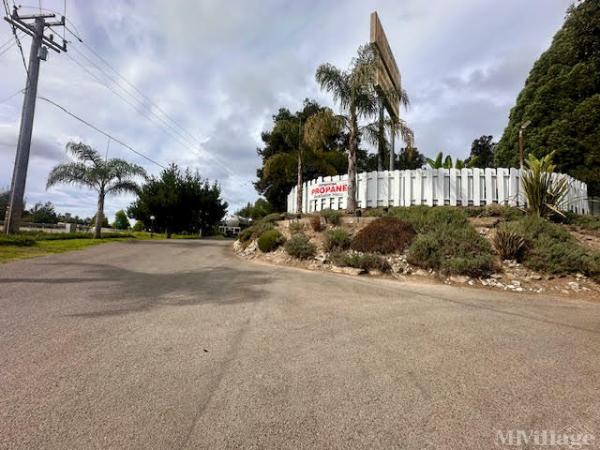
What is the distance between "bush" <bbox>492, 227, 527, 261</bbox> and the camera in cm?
734

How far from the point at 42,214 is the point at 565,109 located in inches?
2865

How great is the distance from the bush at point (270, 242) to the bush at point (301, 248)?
3.71 ft

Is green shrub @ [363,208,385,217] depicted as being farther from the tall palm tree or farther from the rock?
the rock

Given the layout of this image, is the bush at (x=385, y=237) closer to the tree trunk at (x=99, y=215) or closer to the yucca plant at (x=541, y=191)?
the yucca plant at (x=541, y=191)

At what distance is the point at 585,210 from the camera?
12578 millimetres

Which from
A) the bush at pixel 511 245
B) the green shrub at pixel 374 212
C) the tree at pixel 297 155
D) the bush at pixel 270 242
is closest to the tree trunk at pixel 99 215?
the tree at pixel 297 155

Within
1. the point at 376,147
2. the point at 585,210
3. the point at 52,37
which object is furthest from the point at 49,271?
the point at 585,210

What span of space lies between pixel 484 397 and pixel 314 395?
1.33m

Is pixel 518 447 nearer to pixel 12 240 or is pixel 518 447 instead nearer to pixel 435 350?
pixel 435 350

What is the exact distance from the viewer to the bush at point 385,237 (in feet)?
28.1

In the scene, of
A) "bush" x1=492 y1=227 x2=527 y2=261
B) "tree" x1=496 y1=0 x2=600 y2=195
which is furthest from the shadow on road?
"tree" x1=496 y1=0 x2=600 y2=195

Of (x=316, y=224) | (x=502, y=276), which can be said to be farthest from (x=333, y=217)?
(x=502, y=276)

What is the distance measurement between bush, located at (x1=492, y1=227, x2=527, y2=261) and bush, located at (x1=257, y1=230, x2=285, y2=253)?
6892mm

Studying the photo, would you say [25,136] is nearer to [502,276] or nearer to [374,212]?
[374,212]
